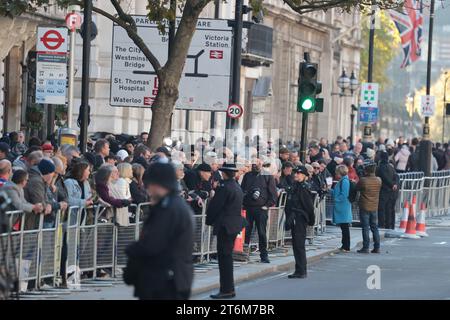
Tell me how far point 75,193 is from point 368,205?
971 cm

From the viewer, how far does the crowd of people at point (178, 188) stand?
11070 mm

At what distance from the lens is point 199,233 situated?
22.2m

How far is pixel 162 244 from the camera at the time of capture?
10867mm

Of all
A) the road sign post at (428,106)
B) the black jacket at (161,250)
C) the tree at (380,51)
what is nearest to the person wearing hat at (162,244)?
the black jacket at (161,250)

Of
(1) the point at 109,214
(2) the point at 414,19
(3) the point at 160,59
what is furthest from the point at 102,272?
(2) the point at 414,19

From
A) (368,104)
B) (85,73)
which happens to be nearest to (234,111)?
(85,73)

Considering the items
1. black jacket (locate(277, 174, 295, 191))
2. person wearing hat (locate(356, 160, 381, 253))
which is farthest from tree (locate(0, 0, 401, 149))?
person wearing hat (locate(356, 160, 381, 253))

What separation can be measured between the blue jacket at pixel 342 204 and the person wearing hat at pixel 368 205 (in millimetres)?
262

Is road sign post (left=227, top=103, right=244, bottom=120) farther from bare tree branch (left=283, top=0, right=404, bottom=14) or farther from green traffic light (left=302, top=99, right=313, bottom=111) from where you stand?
bare tree branch (left=283, top=0, right=404, bottom=14)

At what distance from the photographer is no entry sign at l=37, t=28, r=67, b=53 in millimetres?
22766

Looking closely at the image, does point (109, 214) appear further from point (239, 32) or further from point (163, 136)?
point (239, 32)

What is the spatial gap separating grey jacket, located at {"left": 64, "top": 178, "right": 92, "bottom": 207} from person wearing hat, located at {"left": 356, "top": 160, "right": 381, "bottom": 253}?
916cm

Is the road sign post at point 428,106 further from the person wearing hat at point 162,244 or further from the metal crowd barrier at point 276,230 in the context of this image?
the person wearing hat at point 162,244

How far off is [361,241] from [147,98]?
206 inches
